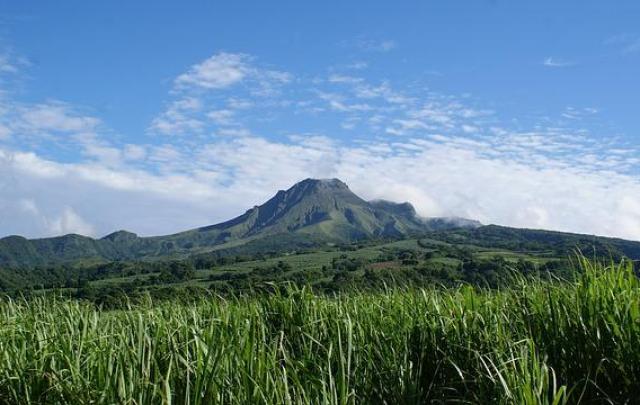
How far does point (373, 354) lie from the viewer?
668 cm

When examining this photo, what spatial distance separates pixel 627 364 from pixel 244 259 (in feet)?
577

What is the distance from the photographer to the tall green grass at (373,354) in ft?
15.0

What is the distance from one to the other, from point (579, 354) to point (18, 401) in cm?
528

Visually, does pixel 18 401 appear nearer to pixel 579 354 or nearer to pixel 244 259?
pixel 579 354

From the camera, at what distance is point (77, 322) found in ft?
23.7

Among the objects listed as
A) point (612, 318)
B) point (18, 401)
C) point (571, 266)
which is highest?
point (571, 266)

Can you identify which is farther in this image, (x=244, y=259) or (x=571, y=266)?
(x=244, y=259)

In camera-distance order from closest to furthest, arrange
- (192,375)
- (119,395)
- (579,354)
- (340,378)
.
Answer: (119,395) → (340,378) → (192,375) → (579,354)

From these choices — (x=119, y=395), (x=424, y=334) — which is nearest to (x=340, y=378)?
(x=119, y=395)

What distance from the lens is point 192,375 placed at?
5215 millimetres

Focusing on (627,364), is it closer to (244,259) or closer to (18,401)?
(18,401)

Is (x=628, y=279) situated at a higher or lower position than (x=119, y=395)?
higher

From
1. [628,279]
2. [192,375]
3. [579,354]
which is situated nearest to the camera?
[192,375]

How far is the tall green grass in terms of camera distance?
459 cm
